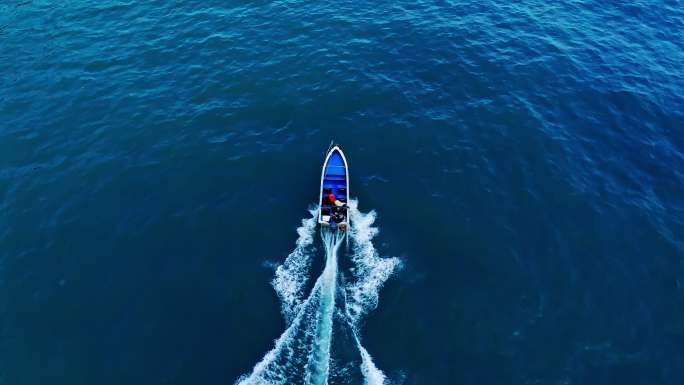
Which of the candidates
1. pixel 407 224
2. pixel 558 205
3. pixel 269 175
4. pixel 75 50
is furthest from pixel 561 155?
pixel 75 50

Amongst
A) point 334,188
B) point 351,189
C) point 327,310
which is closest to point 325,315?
point 327,310

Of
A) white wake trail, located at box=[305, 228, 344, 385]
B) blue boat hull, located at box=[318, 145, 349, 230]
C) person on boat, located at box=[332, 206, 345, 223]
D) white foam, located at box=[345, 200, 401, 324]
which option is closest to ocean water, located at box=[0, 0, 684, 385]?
white wake trail, located at box=[305, 228, 344, 385]

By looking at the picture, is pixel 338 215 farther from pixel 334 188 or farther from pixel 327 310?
pixel 327 310

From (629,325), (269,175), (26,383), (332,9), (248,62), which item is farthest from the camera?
(332,9)

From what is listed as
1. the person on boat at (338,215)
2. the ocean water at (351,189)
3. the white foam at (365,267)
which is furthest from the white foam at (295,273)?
the white foam at (365,267)

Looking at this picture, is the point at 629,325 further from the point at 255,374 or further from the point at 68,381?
the point at 68,381

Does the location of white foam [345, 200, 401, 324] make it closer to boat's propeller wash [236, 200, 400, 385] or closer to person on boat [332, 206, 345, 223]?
boat's propeller wash [236, 200, 400, 385]
